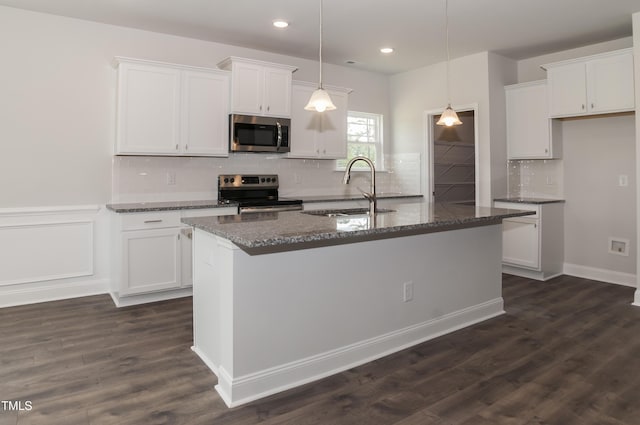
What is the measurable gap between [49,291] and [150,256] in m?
0.99

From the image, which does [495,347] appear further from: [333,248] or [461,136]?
[461,136]

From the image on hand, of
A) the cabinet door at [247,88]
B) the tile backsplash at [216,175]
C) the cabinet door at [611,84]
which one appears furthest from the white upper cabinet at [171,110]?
the cabinet door at [611,84]

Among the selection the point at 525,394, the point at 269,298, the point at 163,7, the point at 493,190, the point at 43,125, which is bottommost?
the point at 525,394

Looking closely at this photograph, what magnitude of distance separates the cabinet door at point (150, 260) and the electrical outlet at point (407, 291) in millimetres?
2152

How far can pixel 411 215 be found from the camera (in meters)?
2.86

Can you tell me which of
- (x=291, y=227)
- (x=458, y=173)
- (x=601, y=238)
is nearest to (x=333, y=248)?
(x=291, y=227)

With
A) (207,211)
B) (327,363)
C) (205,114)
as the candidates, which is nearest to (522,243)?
(327,363)

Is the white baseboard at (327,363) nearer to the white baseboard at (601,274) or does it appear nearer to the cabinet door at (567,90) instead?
the white baseboard at (601,274)

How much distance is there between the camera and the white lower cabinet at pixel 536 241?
4664mm

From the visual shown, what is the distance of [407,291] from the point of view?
A: 286 cm

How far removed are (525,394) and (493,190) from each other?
323 centimetres

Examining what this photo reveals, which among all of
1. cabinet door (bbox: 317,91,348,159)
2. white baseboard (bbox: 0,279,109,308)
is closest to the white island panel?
white baseboard (bbox: 0,279,109,308)

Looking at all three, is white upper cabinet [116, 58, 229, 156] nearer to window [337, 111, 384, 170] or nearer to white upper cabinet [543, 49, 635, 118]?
window [337, 111, 384, 170]

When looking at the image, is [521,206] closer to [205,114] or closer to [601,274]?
[601,274]
